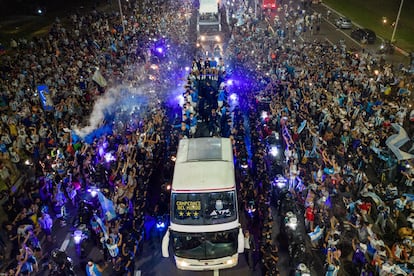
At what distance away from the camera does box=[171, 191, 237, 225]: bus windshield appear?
854cm

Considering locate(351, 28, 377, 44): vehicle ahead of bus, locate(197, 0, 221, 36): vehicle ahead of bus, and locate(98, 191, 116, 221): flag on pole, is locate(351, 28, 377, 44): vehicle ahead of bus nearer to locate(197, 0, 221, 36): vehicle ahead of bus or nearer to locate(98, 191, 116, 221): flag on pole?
locate(197, 0, 221, 36): vehicle ahead of bus

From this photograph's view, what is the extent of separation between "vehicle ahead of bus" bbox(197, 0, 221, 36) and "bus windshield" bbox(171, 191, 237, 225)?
2040cm

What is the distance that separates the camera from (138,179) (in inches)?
436

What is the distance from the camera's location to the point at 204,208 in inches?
338

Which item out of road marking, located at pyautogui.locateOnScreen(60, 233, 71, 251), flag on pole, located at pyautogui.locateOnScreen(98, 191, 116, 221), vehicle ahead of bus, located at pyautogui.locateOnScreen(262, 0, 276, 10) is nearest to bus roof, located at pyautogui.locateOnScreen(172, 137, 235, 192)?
flag on pole, located at pyautogui.locateOnScreen(98, 191, 116, 221)

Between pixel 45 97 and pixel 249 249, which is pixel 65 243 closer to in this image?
pixel 249 249

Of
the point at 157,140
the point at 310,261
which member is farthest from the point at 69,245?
the point at 310,261

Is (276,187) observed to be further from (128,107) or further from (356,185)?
(128,107)

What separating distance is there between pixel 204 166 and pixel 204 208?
1216 millimetres

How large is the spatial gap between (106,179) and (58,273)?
3.73m

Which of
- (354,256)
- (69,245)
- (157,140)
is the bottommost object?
(69,245)

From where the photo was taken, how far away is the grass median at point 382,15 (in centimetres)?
2959

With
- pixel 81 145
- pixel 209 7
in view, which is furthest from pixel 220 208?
pixel 209 7

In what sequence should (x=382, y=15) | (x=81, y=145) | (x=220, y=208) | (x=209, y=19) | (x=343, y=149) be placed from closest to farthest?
(x=220, y=208) < (x=343, y=149) < (x=81, y=145) < (x=209, y=19) < (x=382, y=15)
